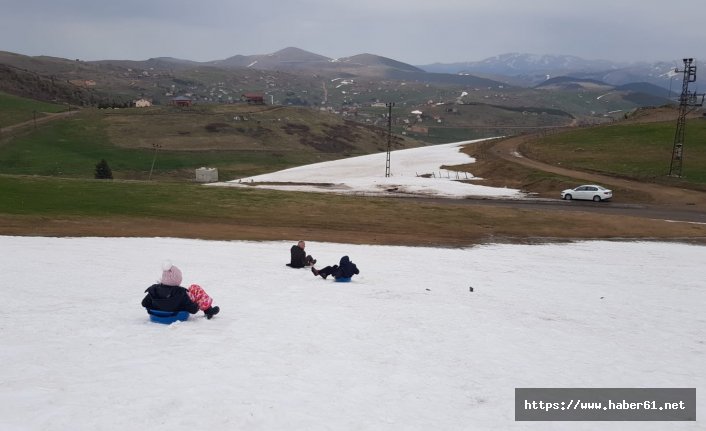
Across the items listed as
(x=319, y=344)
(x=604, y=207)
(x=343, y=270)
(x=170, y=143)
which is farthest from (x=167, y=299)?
(x=170, y=143)

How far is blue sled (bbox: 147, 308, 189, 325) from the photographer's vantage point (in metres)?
14.1

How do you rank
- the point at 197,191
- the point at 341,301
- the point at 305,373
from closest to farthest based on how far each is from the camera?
the point at 305,373 < the point at 341,301 < the point at 197,191

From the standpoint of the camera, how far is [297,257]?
22953 mm

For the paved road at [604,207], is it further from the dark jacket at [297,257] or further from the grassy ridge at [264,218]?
the dark jacket at [297,257]

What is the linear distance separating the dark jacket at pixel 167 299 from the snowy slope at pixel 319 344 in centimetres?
55

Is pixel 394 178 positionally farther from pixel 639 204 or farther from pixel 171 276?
pixel 171 276

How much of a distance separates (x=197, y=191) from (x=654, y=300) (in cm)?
3885

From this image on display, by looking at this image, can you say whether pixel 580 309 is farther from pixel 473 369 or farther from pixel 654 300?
pixel 473 369

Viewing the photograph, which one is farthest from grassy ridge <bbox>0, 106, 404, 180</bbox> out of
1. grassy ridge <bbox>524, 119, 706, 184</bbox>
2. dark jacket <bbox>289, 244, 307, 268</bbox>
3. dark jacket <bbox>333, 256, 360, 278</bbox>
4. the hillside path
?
dark jacket <bbox>333, 256, 360, 278</bbox>

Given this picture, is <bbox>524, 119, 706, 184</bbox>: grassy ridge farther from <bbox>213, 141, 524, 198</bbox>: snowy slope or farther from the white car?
<bbox>213, 141, 524, 198</bbox>: snowy slope

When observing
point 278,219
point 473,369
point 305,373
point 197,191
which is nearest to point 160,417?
point 305,373

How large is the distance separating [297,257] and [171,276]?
925 centimetres

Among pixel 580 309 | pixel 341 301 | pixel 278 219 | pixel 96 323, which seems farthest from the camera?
pixel 278 219

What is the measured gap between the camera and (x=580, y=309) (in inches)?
747
